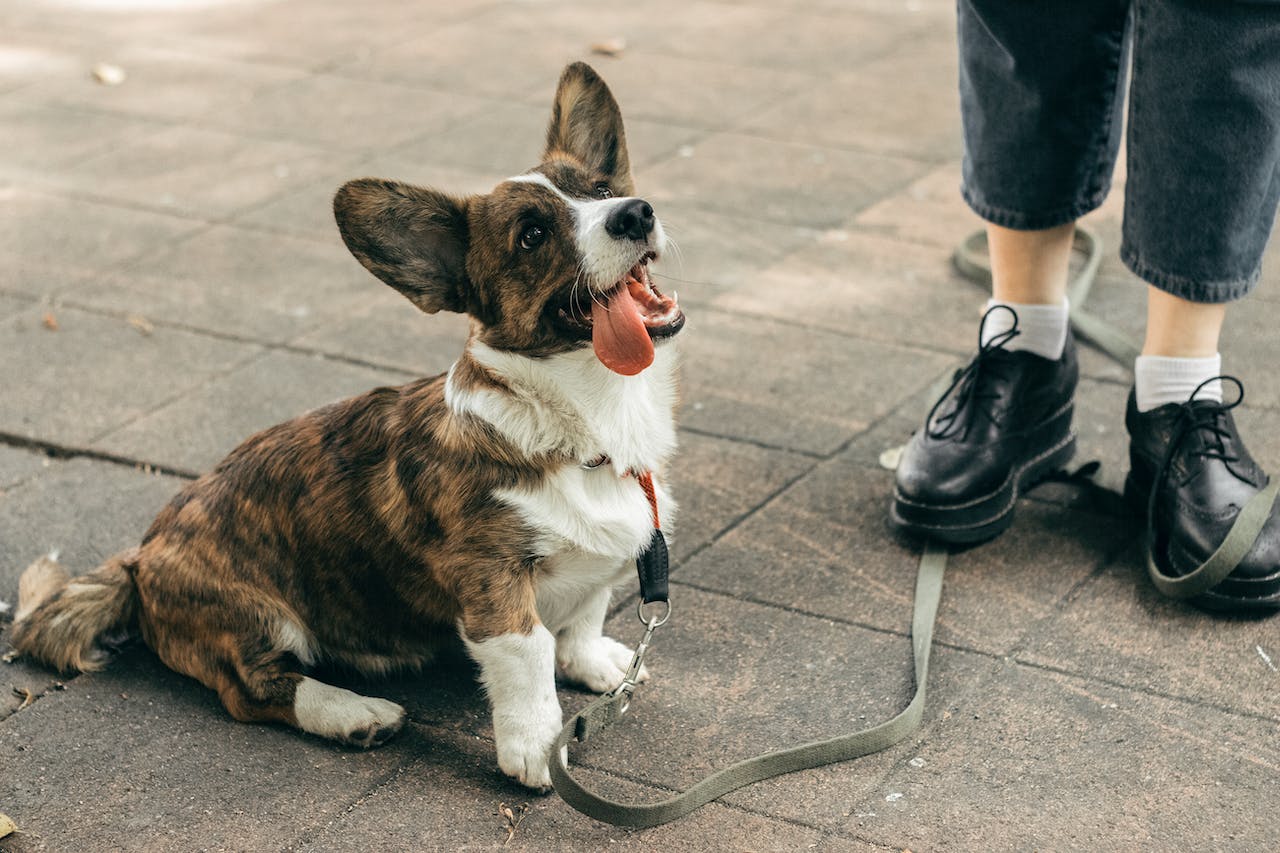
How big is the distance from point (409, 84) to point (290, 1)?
2.12m

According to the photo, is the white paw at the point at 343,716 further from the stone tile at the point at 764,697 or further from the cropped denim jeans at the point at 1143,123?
the cropped denim jeans at the point at 1143,123

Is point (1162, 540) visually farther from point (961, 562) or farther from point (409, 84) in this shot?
point (409, 84)

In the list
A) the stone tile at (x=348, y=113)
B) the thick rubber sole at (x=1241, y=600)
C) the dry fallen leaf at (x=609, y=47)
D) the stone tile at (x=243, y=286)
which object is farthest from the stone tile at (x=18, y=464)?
the dry fallen leaf at (x=609, y=47)

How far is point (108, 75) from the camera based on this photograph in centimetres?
783

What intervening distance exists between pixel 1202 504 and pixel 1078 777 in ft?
3.00

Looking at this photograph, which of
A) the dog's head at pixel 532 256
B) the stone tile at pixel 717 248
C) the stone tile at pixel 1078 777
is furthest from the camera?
the stone tile at pixel 717 248

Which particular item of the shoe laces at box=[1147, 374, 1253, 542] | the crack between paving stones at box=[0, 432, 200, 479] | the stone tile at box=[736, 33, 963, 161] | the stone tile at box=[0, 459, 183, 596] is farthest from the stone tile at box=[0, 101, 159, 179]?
the shoe laces at box=[1147, 374, 1253, 542]

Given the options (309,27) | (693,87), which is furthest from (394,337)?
(309,27)

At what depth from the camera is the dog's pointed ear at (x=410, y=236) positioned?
286 centimetres

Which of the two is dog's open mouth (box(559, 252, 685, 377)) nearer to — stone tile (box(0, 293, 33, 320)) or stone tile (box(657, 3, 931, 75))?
stone tile (box(0, 293, 33, 320))

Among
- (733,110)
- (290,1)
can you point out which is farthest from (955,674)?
(290,1)

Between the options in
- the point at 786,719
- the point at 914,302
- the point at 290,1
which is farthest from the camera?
the point at 290,1

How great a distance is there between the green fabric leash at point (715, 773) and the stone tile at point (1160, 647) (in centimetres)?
36

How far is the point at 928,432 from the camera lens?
3881 mm
